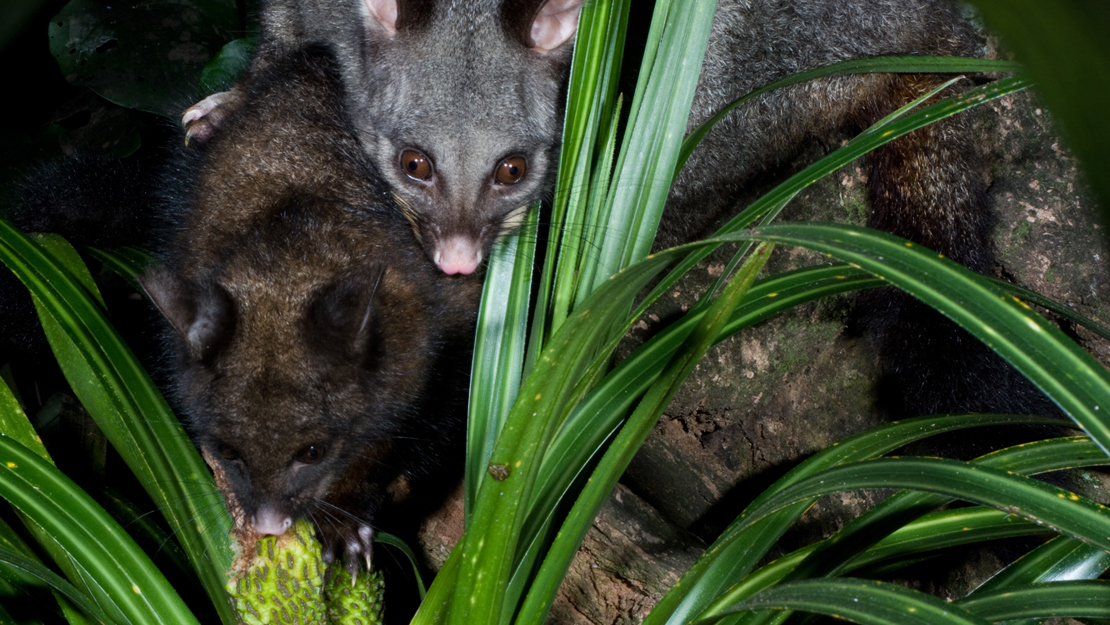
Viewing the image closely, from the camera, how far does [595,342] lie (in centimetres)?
122

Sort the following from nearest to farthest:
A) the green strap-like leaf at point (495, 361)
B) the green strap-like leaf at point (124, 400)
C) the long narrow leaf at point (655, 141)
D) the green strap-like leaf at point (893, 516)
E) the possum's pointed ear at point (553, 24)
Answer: the green strap-like leaf at point (893, 516), the long narrow leaf at point (655, 141), the green strap-like leaf at point (495, 361), the green strap-like leaf at point (124, 400), the possum's pointed ear at point (553, 24)

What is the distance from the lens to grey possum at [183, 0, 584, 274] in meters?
2.25

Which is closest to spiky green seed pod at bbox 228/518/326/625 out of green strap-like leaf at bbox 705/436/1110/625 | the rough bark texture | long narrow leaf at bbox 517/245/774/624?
long narrow leaf at bbox 517/245/774/624

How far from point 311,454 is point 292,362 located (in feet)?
0.76

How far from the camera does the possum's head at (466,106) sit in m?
2.25

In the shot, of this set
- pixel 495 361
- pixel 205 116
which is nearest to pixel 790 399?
pixel 495 361

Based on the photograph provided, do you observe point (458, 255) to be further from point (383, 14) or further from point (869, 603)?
point (869, 603)

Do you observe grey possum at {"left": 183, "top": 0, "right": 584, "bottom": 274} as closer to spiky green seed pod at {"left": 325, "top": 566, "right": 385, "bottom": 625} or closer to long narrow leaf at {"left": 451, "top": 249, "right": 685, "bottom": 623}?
spiky green seed pod at {"left": 325, "top": 566, "right": 385, "bottom": 625}

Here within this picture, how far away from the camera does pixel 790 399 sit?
8.66 ft

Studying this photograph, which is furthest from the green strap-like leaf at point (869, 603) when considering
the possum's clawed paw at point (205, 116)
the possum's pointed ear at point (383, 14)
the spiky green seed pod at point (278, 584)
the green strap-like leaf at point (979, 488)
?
the possum's clawed paw at point (205, 116)

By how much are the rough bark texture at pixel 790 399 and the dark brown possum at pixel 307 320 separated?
589 mm

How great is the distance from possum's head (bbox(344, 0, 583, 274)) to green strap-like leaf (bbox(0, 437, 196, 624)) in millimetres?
1019

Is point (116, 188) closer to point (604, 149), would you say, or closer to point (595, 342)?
point (604, 149)

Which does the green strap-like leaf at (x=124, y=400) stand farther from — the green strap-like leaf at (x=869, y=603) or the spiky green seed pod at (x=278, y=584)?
the green strap-like leaf at (x=869, y=603)
